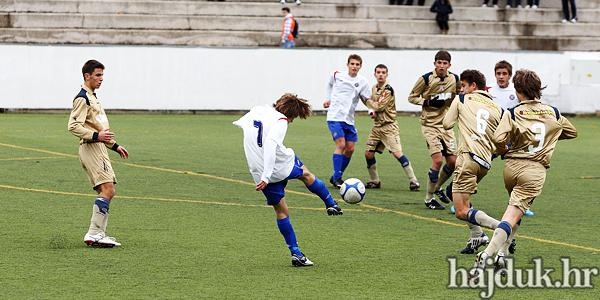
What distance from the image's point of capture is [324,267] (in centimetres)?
1210

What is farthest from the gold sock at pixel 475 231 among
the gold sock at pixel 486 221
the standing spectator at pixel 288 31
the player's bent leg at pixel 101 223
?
the standing spectator at pixel 288 31

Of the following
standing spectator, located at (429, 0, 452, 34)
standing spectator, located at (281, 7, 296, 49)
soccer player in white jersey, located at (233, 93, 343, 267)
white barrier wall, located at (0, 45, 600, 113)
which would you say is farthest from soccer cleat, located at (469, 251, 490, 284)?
standing spectator, located at (429, 0, 452, 34)

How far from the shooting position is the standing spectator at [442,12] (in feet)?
134

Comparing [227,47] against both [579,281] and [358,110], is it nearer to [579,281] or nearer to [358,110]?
[358,110]

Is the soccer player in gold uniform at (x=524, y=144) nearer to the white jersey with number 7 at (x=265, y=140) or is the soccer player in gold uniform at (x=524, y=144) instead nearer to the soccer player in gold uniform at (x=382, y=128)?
the white jersey with number 7 at (x=265, y=140)

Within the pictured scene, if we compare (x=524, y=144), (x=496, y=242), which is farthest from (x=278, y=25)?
(x=496, y=242)

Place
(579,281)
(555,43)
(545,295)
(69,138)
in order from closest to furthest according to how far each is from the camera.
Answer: (545,295) < (579,281) < (69,138) < (555,43)

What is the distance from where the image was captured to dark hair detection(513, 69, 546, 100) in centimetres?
1152

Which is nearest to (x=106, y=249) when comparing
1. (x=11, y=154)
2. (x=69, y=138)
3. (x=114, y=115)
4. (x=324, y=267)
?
(x=324, y=267)

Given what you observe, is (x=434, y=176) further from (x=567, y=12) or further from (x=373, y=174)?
(x=567, y=12)

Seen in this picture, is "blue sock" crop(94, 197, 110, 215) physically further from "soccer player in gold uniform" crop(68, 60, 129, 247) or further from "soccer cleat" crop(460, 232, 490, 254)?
"soccer cleat" crop(460, 232, 490, 254)

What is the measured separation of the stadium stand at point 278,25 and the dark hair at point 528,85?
26611 millimetres

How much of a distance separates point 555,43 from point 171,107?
14.4 meters

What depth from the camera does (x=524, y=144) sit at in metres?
11.6
